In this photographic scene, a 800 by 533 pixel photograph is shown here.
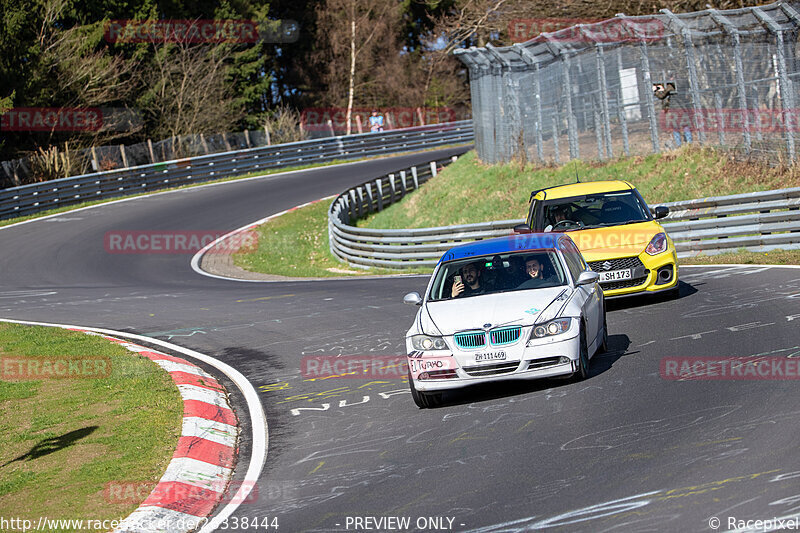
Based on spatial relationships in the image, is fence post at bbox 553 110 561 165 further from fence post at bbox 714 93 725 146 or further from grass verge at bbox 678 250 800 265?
grass verge at bbox 678 250 800 265

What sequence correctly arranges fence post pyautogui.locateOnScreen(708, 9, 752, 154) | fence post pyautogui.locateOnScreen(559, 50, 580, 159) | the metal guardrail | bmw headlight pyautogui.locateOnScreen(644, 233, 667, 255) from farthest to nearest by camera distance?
the metal guardrail < fence post pyautogui.locateOnScreen(559, 50, 580, 159) < fence post pyautogui.locateOnScreen(708, 9, 752, 154) < bmw headlight pyautogui.locateOnScreen(644, 233, 667, 255)

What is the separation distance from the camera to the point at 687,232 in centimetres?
1897

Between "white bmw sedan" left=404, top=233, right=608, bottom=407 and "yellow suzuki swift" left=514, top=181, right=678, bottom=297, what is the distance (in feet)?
9.60

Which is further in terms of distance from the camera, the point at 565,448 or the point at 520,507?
the point at 565,448

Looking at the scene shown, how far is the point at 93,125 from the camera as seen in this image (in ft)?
159

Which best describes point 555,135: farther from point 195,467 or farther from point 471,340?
point 195,467

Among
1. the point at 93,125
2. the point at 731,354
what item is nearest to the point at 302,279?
the point at 731,354

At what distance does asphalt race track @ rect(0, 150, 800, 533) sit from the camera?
A: 5910mm

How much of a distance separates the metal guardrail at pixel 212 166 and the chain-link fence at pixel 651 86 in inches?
671

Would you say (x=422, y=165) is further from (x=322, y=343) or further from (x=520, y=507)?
(x=520, y=507)

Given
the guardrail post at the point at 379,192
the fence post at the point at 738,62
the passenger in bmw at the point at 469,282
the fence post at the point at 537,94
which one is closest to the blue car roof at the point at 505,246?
the passenger in bmw at the point at 469,282

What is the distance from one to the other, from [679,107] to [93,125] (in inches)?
1308

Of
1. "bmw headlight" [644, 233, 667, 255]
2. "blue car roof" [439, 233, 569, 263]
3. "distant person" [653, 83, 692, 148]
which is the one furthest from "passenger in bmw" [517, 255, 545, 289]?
"distant person" [653, 83, 692, 148]

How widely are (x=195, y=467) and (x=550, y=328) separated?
11.0 feet
